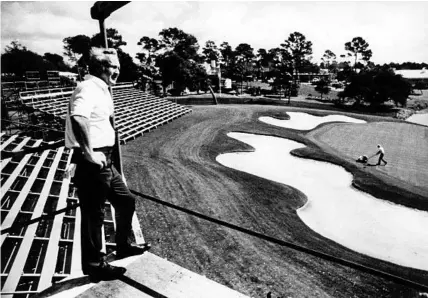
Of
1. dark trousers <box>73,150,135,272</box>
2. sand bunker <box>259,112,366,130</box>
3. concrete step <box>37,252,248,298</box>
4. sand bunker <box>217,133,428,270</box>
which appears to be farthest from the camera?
sand bunker <box>259,112,366,130</box>

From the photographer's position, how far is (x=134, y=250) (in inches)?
127

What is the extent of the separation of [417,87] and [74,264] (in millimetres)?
119159

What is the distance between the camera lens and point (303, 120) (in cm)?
3272

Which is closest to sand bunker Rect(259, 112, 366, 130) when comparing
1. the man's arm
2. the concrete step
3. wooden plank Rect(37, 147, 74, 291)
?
wooden plank Rect(37, 147, 74, 291)

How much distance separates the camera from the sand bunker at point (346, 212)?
1048 centimetres

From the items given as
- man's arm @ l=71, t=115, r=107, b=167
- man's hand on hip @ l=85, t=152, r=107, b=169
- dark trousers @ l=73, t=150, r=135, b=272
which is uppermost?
man's arm @ l=71, t=115, r=107, b=167

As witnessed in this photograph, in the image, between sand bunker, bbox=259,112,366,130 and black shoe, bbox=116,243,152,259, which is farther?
sand bunker, bbox=259,112,366,130

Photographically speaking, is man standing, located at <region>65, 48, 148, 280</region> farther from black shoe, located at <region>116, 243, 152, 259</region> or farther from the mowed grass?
the mowed grass

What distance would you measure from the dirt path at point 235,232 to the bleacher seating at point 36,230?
2.42 meters

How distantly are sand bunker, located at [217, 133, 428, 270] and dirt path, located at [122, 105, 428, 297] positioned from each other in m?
1.19

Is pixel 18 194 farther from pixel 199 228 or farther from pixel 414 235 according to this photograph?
pixel 414 235

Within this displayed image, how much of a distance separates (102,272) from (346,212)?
502 inches

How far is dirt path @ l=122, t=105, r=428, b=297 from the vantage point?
268 inches

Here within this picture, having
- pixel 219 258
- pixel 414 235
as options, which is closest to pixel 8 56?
pixel 219 258
